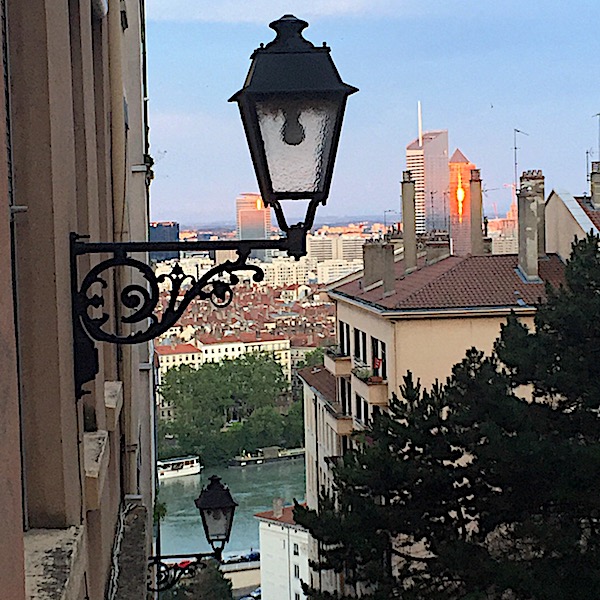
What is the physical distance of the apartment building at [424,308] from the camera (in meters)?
19.6

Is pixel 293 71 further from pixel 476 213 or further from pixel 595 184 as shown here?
pixel 595 184

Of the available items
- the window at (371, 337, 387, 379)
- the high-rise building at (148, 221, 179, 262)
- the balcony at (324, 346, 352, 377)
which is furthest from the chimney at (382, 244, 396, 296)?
the high-rise building at (148, 221, 179, 262)

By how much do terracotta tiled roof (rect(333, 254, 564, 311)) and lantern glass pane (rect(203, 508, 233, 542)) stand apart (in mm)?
12469

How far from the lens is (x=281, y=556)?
37.1 metres

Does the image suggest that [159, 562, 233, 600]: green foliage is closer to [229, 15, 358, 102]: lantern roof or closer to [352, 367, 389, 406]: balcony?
[352, 367, 389, 406]: balcony

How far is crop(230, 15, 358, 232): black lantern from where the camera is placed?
2902 mm

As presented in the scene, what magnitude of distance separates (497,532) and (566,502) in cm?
123

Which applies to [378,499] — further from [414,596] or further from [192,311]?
[192,311]

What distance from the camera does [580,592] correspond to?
32.6ft

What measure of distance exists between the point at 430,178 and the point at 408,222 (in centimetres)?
997

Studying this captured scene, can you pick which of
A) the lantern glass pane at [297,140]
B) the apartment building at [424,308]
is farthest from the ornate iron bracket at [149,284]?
the apartment building at [424,308]

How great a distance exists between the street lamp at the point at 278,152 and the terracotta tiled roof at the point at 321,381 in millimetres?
20785

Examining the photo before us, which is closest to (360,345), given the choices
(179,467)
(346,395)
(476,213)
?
(346,395)

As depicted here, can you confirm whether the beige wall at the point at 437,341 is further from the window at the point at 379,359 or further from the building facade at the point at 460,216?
the building facade at the point at 460,216
